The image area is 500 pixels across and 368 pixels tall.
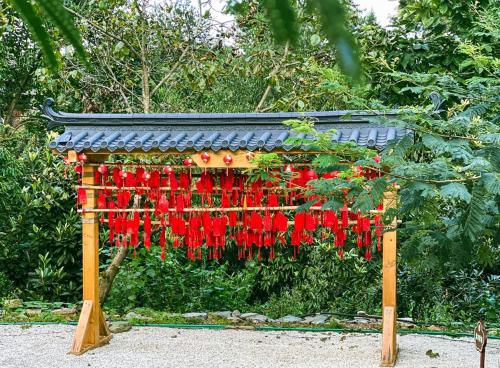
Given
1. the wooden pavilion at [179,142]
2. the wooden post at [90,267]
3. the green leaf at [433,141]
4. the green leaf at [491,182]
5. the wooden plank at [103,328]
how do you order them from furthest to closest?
the wooden plank at [103,328] < the wooden post at [90,267] < the wooden pavilion at [179,142] < the green leaf at [433,141] < the green leaf at [491,182]

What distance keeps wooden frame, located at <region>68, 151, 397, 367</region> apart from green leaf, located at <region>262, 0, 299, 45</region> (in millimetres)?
4404

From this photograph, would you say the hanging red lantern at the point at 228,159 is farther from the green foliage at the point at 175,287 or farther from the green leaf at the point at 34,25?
the green leaf at the point at 34,25

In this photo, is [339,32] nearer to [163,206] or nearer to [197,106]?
[163,206]

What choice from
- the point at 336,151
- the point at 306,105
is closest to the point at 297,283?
the point at 306,105

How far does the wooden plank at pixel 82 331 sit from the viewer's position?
16.2ft

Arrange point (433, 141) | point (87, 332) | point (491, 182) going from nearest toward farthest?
point (491, 182) < point (433, 141) < point (87, 332)

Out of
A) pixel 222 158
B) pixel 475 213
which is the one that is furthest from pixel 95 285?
pixel 475 213

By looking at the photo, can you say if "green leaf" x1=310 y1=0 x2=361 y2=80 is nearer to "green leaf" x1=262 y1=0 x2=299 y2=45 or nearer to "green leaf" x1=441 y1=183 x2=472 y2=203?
"green leaf" x1=262 y1=0 x2=299 y2=45

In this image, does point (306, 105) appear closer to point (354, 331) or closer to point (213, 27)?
point (213, 27)

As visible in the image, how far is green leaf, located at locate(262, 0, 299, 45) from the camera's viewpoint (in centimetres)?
31

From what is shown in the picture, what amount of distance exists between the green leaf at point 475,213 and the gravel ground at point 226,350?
224 centimetres

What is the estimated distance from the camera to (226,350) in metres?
5.25

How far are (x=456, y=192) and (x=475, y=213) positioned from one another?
14 cm

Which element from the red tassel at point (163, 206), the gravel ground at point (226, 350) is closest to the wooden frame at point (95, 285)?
the gravel ground at point (226, 350)
